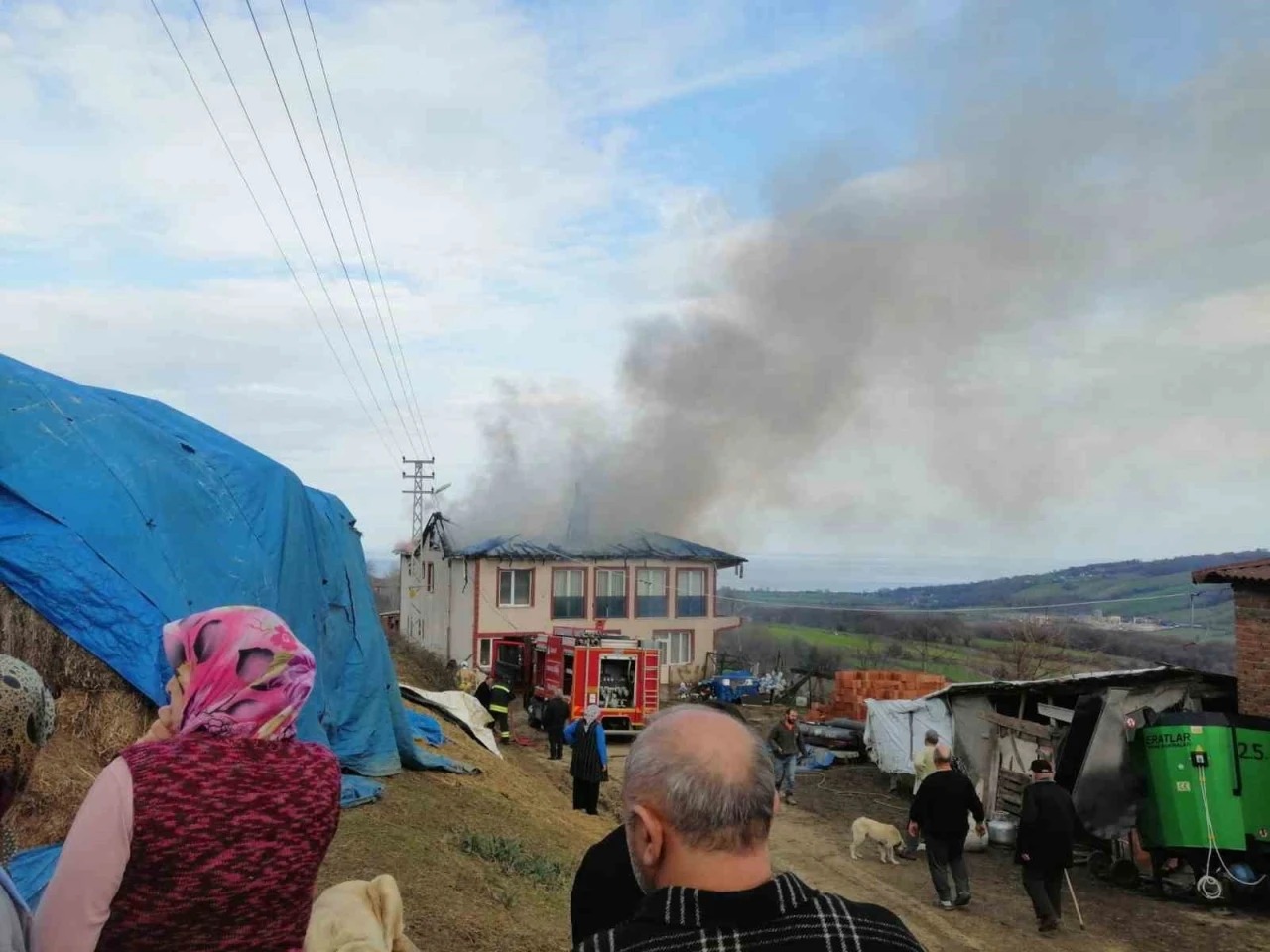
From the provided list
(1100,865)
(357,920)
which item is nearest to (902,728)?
(1100,865)

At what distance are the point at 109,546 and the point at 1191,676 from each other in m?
13.9

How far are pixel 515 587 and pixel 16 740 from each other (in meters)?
32.8

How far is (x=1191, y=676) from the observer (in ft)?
45.1

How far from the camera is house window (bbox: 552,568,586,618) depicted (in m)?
35.0

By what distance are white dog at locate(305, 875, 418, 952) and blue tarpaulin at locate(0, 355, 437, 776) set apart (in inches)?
165

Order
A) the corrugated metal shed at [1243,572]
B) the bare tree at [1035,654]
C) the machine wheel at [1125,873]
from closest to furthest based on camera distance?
the machine wheel at [1125,873] → the corrugated metal shed at [1243,572] → the bare tree at [1035,654]

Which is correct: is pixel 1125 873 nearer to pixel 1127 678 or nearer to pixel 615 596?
pixel 1127 678

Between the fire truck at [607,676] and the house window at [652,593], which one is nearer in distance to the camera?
the fire truck at [607,676]

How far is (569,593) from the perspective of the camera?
3525 centimetres

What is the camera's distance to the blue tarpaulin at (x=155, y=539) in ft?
22.8

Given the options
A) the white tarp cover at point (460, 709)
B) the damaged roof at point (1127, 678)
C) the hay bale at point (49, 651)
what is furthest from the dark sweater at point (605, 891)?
the damaged roof at point (1127, 678)

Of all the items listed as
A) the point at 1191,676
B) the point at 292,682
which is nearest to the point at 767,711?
the point at 1191,676

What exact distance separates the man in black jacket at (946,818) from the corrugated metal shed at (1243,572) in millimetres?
5287

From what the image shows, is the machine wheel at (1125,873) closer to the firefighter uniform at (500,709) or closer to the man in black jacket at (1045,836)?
the man in black jacket at (1045,836)
